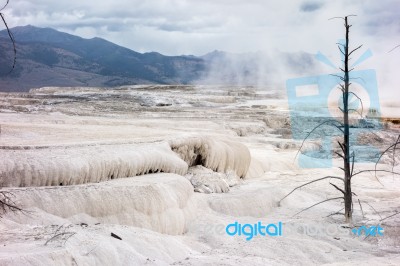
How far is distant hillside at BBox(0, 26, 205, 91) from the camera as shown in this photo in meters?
78.1

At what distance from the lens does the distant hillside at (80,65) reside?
7812cm

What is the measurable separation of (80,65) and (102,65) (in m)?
9.37

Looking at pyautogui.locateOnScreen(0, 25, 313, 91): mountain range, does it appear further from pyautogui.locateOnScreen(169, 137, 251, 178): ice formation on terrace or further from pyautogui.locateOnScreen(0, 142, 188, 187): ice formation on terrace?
pyautogui.locateOnScreen(0, 142, 188, 187): ice formation on terrace

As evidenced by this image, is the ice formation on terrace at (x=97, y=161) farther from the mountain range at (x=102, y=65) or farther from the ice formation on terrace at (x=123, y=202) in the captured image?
the mountain range at (x=102, y=65)

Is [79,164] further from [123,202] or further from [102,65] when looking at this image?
[102,65]

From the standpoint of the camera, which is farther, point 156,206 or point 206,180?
point 206,180

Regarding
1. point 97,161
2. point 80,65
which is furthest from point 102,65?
point 97,161

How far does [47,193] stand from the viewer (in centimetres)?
662

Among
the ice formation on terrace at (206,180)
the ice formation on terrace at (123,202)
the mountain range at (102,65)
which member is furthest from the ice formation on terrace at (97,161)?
the mountain range at (102,65)

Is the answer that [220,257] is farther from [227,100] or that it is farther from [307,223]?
[227,100]

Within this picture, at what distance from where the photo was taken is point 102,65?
107000mm

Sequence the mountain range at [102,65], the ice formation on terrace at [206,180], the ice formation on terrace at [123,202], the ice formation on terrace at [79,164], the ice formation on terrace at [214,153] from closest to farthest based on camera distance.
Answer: the ice formation on terrace at [123,202] → the ice formation on terrace at [79,164] → the ice formation on terrace at [206,180] → the ice formation on terrace at [214,153] → the mountain range at [102,65]

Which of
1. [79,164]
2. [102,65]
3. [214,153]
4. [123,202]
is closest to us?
[123,202]

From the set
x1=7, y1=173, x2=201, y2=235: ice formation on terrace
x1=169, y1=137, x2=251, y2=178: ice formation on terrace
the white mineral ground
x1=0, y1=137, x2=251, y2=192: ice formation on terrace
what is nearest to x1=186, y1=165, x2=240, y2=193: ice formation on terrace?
the white mineral ground
